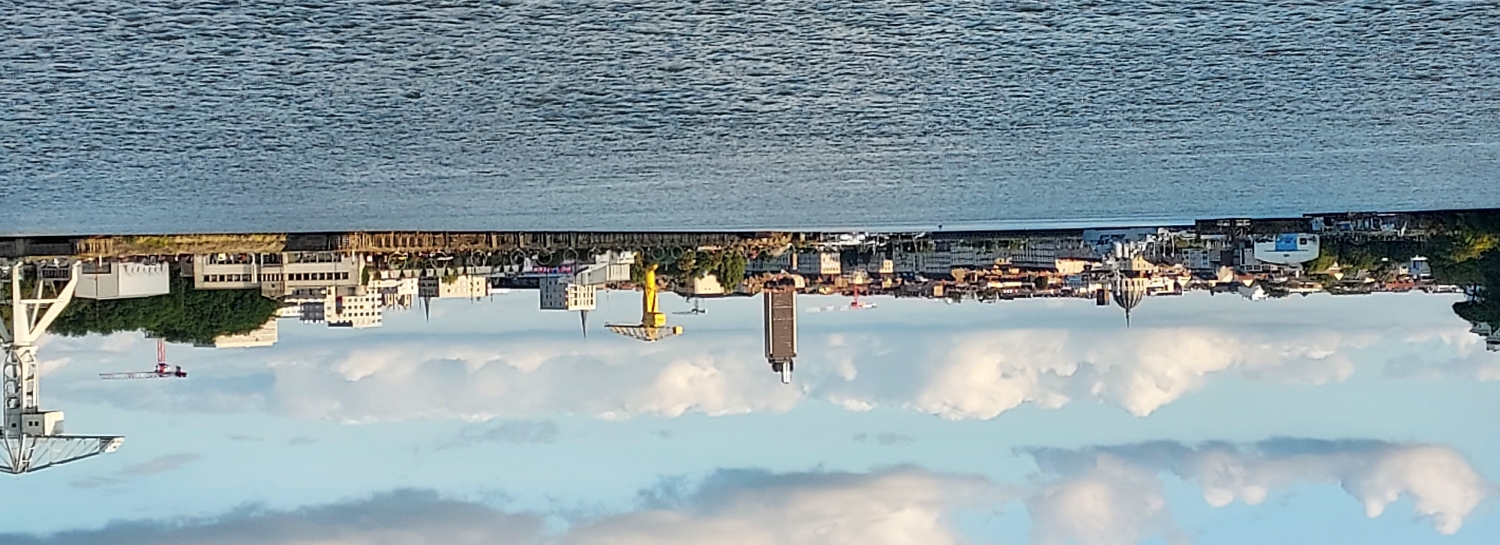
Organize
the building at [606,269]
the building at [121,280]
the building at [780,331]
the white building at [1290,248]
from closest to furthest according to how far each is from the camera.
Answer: the white building at [1290,248] < the building at [121,280] < the building at [606,269] < the building at [780,331]

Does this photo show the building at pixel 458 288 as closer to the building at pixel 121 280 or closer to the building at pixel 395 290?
the building at pixel 395 290

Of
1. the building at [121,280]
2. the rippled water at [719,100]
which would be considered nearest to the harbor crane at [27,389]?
the building at [121,280]

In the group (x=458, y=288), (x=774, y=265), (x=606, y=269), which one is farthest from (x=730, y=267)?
(x=458, y=288)

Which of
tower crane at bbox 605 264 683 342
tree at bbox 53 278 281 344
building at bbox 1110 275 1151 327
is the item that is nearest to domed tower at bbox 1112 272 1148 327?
building at bbox 1110 275 1151 327

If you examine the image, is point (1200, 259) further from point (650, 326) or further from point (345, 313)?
point (345, 313)

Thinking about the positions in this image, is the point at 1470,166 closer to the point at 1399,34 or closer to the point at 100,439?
the point at 1399,34

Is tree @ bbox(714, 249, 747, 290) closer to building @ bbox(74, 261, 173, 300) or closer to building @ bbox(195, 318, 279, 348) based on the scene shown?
building @ bbox(74, 261, 173, 300)
